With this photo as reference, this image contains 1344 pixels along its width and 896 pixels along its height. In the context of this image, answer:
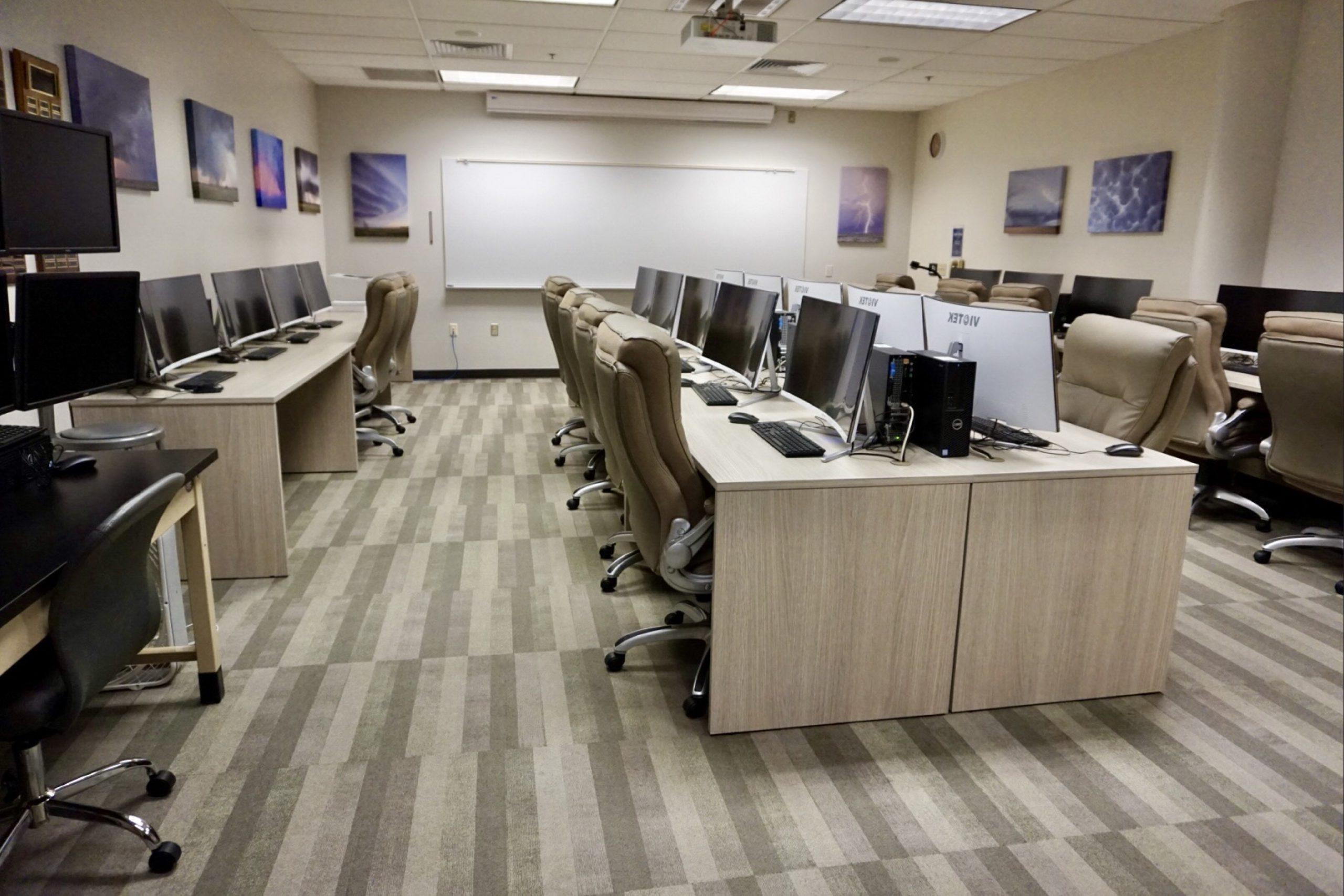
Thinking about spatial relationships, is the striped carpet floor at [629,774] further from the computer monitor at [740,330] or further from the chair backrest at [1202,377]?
the chair backrest at [1202,377]

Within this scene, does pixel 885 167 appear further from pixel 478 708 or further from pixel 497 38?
pixel 478 708

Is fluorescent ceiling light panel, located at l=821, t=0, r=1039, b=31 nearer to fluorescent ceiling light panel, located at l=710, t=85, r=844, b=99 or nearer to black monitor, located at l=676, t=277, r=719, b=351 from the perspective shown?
black monitor, located at l=676, t=277, r=719, b=351

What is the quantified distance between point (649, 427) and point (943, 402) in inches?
32.0

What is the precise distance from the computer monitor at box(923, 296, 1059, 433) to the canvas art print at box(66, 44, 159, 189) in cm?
297

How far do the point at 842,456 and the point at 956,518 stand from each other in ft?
1.14

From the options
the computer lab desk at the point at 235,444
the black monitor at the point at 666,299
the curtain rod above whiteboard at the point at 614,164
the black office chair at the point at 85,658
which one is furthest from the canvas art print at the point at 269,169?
the black office chair at the point at 85,658

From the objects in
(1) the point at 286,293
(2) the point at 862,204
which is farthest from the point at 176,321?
(2) the point at 862,204

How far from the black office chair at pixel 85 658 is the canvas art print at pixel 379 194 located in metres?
6.51

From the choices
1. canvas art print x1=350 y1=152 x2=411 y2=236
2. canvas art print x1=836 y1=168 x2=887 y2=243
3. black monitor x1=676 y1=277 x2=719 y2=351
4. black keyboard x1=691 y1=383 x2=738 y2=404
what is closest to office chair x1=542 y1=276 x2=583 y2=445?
black monitor x1=676 y1=277 x2=719 y2=351

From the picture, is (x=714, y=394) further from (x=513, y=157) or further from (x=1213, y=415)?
(x=513, y=157)

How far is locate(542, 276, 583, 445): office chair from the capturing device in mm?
4836

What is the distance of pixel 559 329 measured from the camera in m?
4.67

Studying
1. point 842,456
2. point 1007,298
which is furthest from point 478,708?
point 1007,298

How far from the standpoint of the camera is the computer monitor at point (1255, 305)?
4.64 metres
